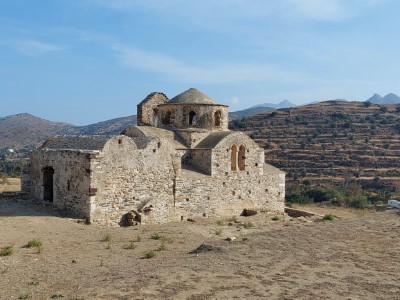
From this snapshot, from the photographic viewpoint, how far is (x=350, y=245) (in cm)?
1227

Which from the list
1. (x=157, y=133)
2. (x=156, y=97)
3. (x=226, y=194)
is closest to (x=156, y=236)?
(x=226, y=194)

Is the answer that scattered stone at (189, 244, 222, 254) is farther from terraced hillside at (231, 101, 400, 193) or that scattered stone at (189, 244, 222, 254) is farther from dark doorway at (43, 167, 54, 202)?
terraced hillside at (231, 101, 400, 193)

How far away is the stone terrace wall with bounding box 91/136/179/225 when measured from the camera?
14578 millimetres

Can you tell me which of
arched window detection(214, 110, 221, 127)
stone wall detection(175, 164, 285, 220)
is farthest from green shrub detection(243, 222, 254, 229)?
arched window detection(214, 110, 221, 127)

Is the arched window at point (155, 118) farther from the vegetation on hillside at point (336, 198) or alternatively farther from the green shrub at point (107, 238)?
the vegetation on hillside at point (336, 198)

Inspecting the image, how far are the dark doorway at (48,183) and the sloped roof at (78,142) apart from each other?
930 mm

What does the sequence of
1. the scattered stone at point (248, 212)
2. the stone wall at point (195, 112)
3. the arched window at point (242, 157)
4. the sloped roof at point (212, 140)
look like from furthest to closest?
the stone wall at point (195, 112)
the arched window at point (242, 157)
the scattered stone at point (248, 212)
the sloped roof at point (212, 140)

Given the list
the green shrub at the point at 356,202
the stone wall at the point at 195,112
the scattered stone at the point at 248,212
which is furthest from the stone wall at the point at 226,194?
the green shrub at the point at 356,202

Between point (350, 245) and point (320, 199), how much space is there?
72.9ft

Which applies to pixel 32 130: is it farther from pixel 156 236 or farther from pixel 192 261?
pixel 192 261

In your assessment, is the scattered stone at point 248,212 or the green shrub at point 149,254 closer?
the green shrub at point 149,254

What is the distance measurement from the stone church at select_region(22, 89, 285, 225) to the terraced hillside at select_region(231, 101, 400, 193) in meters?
25.8

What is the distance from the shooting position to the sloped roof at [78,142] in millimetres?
15156

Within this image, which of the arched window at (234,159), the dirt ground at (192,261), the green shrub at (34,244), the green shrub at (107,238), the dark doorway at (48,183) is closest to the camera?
the dirt ground at (192,261)
